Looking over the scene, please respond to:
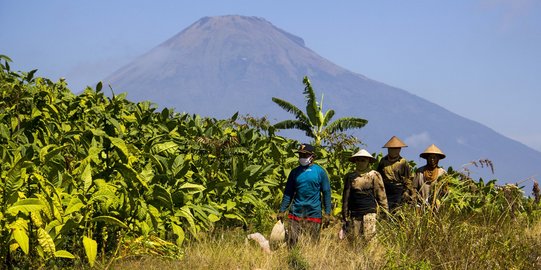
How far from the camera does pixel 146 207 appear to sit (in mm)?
8078

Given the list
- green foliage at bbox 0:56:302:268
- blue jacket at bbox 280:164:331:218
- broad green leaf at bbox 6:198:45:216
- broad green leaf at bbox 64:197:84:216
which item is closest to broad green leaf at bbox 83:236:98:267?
green foliage at bbox 0:56:302:268

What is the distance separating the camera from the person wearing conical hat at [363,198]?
35.6ft

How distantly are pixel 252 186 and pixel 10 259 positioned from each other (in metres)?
4.88

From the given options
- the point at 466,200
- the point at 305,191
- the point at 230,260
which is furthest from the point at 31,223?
the point at 466,200

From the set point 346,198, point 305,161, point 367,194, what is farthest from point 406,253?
point 346,198

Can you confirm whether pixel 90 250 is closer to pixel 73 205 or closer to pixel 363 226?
pixel 73 205

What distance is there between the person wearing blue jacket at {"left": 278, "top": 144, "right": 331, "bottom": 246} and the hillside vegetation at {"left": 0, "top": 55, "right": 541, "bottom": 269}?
1.02 ft

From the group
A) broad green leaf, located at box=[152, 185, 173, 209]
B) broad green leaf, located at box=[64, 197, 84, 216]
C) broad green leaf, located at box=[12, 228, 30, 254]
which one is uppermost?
broad green leaf, located at box=[152, 185, 173, 209]

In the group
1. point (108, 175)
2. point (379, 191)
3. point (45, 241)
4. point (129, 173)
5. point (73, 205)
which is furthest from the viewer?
point (379, 191)

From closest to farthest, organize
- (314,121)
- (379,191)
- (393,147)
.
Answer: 1. (379,191)
2. (393,147)
3. (314,121)

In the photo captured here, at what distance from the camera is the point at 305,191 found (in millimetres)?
10281

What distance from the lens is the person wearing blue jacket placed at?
1027 centimetres

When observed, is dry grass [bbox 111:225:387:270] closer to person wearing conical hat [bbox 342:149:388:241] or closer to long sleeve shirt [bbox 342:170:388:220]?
person wearing conical hat [bbox 342:149:388:241]

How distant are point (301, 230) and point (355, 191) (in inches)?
45.7
